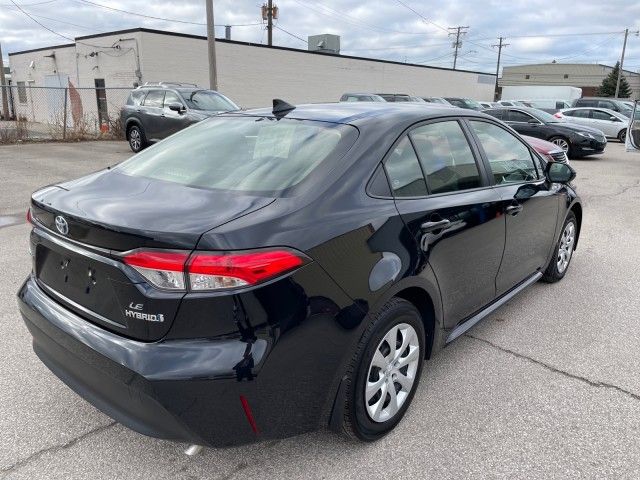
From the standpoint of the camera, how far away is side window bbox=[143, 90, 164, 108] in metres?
13.8

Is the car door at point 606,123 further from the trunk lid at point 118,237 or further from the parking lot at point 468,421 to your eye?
the trunk lid at point 118,237

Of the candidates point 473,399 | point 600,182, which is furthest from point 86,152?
point 473,399

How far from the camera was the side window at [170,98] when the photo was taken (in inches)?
525

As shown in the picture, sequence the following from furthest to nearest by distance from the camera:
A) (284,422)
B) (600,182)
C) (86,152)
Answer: (86,152), (600,182), (284,422)

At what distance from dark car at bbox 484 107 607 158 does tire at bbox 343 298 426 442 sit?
13.8 meters

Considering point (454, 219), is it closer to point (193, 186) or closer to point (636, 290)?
point (193, 186)

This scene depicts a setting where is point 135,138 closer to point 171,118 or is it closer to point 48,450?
point 171,118

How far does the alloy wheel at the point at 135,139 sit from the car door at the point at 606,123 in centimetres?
1774

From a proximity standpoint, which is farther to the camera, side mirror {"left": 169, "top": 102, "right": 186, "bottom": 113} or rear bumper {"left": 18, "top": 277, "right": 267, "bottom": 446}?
side mirror {"left": 169, "top": 102, "right": 186, "bottom": 113}

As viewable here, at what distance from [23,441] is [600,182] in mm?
11640

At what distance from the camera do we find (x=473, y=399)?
2943 millimetres

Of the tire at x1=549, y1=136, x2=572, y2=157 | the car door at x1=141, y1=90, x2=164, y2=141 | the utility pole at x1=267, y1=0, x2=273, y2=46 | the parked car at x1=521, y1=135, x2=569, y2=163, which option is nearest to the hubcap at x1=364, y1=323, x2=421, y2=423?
the parked car at x1=521, y1=135, x2=569, y2=163

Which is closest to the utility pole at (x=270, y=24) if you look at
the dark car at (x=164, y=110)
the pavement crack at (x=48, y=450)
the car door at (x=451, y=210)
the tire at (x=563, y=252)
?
the dark car at (x=164, y=110)

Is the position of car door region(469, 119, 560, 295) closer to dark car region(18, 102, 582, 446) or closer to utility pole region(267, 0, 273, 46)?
dark car region(18, 102, 582, 446)
